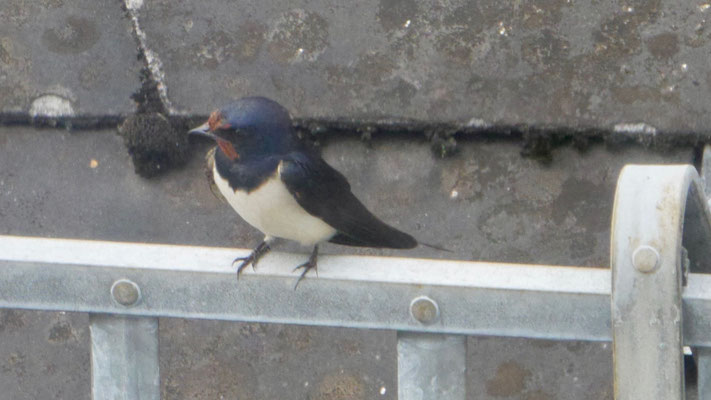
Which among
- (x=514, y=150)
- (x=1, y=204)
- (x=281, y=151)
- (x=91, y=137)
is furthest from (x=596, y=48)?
(x=1, y=204)

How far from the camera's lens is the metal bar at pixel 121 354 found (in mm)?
1062

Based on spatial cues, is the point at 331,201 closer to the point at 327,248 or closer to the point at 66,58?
the point at 327,248

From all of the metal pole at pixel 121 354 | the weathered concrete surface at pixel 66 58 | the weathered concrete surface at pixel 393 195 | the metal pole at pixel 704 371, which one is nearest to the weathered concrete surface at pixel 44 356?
the weathered concrete surface at pixel 393 195

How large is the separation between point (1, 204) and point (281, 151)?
0.78 metres

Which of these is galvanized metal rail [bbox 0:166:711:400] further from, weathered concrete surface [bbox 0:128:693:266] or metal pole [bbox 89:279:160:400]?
weathered concrete surface [bbox 0:128:693:266]

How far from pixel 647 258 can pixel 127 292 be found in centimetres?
48

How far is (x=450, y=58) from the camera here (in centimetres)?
220

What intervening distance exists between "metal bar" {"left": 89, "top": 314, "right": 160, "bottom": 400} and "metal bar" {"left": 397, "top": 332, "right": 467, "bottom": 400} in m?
0.26

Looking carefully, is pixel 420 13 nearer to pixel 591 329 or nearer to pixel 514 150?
pixel 514 150

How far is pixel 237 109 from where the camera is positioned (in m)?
1.81

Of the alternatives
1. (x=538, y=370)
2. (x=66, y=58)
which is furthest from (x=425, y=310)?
(x=66, y=58)

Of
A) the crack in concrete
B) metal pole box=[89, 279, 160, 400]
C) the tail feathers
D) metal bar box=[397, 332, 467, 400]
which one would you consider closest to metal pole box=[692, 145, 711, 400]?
metal bar box=[397, 332, 467, 400]

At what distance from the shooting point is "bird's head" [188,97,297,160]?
181 centimetres

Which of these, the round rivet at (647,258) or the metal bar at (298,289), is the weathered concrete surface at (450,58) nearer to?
the metal bar at (298,289)
